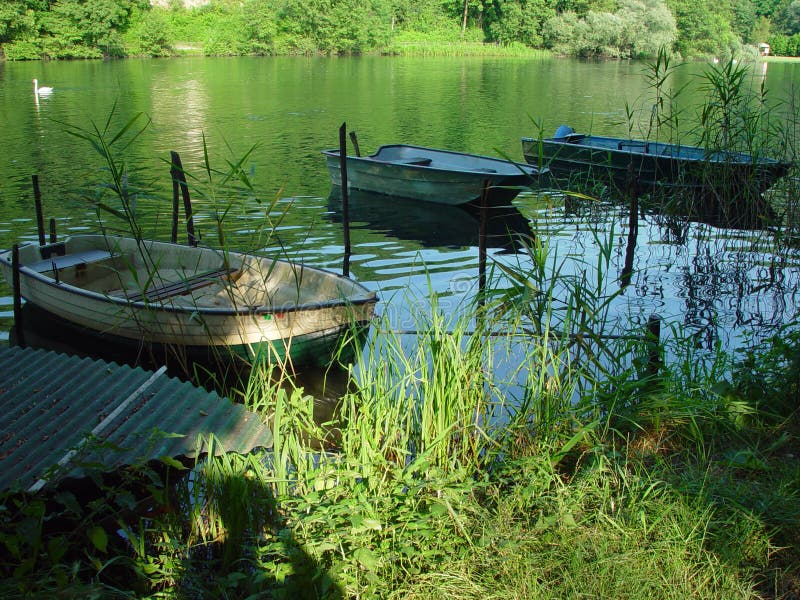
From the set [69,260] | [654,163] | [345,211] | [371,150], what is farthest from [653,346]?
[371,150]

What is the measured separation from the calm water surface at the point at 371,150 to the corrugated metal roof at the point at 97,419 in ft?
4.23

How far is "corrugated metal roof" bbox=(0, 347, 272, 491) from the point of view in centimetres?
363

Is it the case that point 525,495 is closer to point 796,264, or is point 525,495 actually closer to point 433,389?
point 433,389

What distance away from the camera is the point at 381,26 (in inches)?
2032

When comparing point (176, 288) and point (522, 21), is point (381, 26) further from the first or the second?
point (176, 288)

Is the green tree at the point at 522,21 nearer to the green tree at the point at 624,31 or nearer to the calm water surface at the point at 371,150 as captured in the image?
the green tree at the point at 624,31

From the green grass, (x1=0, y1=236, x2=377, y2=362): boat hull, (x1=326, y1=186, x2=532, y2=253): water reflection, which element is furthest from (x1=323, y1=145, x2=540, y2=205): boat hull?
the green grass

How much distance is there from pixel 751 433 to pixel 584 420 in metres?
0.95

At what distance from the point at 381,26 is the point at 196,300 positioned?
4798 cm

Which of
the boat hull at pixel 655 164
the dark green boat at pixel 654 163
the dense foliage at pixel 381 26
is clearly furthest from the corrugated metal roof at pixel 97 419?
the dense foliage at pixel 381 26

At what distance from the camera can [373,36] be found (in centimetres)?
5100

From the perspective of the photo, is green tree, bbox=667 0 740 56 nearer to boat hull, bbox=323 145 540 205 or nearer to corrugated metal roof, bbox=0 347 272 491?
boat hull, bbox=323 145 540 205

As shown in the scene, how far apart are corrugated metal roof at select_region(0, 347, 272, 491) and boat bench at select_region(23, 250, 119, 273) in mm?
3405

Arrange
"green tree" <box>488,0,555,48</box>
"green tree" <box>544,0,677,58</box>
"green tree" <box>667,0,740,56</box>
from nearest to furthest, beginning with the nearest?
"green tree" <box>544,0,677,58</box> < "green tree" <box>667,0,740,56</box> < "green tree" <box>488,0,555,48</box>
